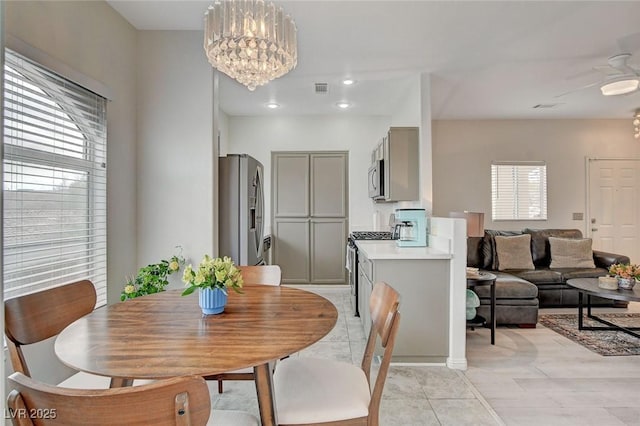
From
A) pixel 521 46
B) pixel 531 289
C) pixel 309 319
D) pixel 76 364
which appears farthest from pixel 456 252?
pixel 76 364

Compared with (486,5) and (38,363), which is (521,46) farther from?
(38,363)

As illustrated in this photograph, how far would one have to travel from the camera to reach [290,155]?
209 inches

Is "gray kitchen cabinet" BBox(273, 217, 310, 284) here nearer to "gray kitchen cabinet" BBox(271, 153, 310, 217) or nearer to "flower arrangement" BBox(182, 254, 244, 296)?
"gray kitchen cabinet" BBox(271, 153, 310, 217)

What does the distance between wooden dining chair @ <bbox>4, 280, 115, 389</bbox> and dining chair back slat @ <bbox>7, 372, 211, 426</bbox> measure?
0.69 metres

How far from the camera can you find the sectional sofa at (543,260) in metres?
4.18

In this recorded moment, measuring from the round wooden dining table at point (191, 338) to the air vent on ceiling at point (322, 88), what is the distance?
2.98 m

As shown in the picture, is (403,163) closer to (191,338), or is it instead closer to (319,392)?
(319,392)

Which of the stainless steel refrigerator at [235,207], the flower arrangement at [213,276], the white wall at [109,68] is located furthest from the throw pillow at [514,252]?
the white wall at [109,68]

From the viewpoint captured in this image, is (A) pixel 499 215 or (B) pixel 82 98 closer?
(B) pixel 82 98

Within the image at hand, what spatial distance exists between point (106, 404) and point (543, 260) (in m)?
5.44

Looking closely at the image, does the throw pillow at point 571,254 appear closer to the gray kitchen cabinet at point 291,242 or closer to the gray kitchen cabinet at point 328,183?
the gray kitchen cabinet at point 328,183

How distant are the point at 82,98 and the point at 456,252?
288cm

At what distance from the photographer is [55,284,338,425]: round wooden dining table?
3.31 ft

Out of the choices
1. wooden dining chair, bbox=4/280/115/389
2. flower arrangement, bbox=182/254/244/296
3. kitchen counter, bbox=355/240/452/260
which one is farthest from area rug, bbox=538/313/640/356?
wooden dining chair, bbox=4/280/115/389
